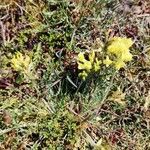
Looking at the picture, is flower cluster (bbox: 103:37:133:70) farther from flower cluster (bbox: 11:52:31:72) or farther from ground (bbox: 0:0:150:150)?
flower cluster (bbox: 11:52:31:72)

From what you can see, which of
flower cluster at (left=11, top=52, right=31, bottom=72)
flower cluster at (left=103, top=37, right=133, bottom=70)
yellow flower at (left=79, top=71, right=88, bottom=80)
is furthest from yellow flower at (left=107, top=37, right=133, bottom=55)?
flower cluster at (left=11, top=52, right=31, bottom=72)

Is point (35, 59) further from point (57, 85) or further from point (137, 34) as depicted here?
point (137, 34)

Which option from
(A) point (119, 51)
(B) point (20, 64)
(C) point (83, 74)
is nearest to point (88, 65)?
(C) point (83, 74)

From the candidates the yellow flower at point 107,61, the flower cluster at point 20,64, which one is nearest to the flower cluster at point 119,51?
the yellow flower at point 107,61

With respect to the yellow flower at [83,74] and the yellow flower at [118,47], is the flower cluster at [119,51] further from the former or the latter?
the yellow flower at [83,74]

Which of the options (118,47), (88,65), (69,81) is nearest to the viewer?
(118,47)

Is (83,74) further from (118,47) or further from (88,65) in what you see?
(118,47)

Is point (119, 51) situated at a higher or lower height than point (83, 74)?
higher
